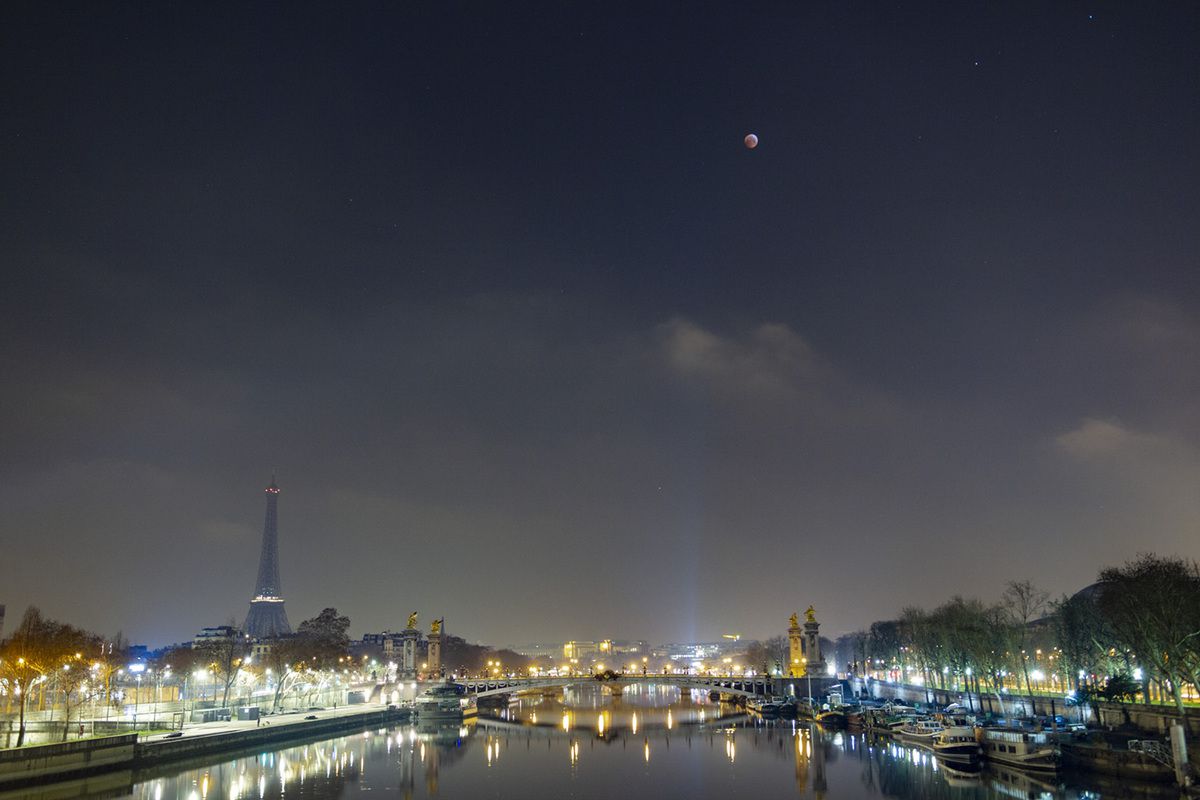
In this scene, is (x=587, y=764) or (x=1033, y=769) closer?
(x=1033, y=769)

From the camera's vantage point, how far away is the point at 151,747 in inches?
2781

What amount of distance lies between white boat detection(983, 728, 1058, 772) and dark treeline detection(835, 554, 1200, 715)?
9233mm

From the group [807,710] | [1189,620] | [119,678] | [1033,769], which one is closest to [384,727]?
[119,678]

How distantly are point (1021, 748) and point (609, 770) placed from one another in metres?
33.2

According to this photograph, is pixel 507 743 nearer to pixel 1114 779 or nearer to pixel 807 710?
pixel 807 710

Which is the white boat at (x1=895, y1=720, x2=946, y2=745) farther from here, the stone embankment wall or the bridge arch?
the stone embankment wall

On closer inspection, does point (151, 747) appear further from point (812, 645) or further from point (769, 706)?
point (812, 645)

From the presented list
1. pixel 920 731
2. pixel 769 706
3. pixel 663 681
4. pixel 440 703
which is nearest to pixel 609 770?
pixel 920 731

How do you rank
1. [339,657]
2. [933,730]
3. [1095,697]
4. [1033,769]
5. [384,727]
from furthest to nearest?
[339,657] → [384,727] → [933,730] → [1095,697] → [1033,769]

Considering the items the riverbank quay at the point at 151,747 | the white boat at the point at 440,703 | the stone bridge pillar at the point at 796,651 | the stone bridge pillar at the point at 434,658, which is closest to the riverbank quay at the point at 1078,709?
the stone bridge pillar at the point at 796,651

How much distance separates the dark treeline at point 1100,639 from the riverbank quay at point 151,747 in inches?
2859

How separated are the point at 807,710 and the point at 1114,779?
74.8m

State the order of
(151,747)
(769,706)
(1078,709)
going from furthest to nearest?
(769,706), (1078,709), (151,747)

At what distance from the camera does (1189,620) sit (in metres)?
68.5
